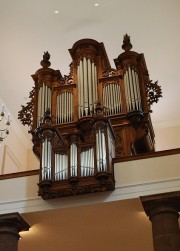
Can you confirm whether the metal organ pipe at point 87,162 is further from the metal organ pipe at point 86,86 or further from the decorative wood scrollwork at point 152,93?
the decorative wood scrollwork at point 152,93

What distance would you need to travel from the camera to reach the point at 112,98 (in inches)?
414

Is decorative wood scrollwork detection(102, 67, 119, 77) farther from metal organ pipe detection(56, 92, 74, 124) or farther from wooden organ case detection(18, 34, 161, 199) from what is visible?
metal organ pipe detection(56, 92, 74, 124)

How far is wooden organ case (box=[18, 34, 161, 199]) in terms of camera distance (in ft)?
28.4

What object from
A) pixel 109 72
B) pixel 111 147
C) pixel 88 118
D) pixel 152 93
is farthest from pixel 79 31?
pixel 111 147

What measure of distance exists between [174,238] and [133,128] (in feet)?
9.16

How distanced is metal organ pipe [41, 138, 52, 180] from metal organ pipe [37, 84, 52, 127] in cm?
147

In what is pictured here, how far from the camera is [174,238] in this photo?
7.93 metres

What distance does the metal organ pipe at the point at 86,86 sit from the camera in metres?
10.3

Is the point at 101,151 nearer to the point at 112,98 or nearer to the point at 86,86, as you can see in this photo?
the point at 112,98

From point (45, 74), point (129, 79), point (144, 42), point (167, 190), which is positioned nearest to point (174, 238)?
point (167, 190)

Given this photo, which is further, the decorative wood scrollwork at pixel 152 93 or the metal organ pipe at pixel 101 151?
the decorative wood scrollwork at pixel 152 93

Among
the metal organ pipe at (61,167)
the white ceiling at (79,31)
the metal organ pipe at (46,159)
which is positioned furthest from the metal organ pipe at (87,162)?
the white ceiling at (79,31)

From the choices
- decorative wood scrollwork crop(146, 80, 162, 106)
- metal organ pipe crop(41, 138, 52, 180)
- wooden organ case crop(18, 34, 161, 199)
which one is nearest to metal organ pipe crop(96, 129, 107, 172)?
wooden organ case crop(18, 34, 161, 199)

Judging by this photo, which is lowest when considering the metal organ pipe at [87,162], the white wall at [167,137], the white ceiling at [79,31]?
the metal organ pipe at [87,162]
